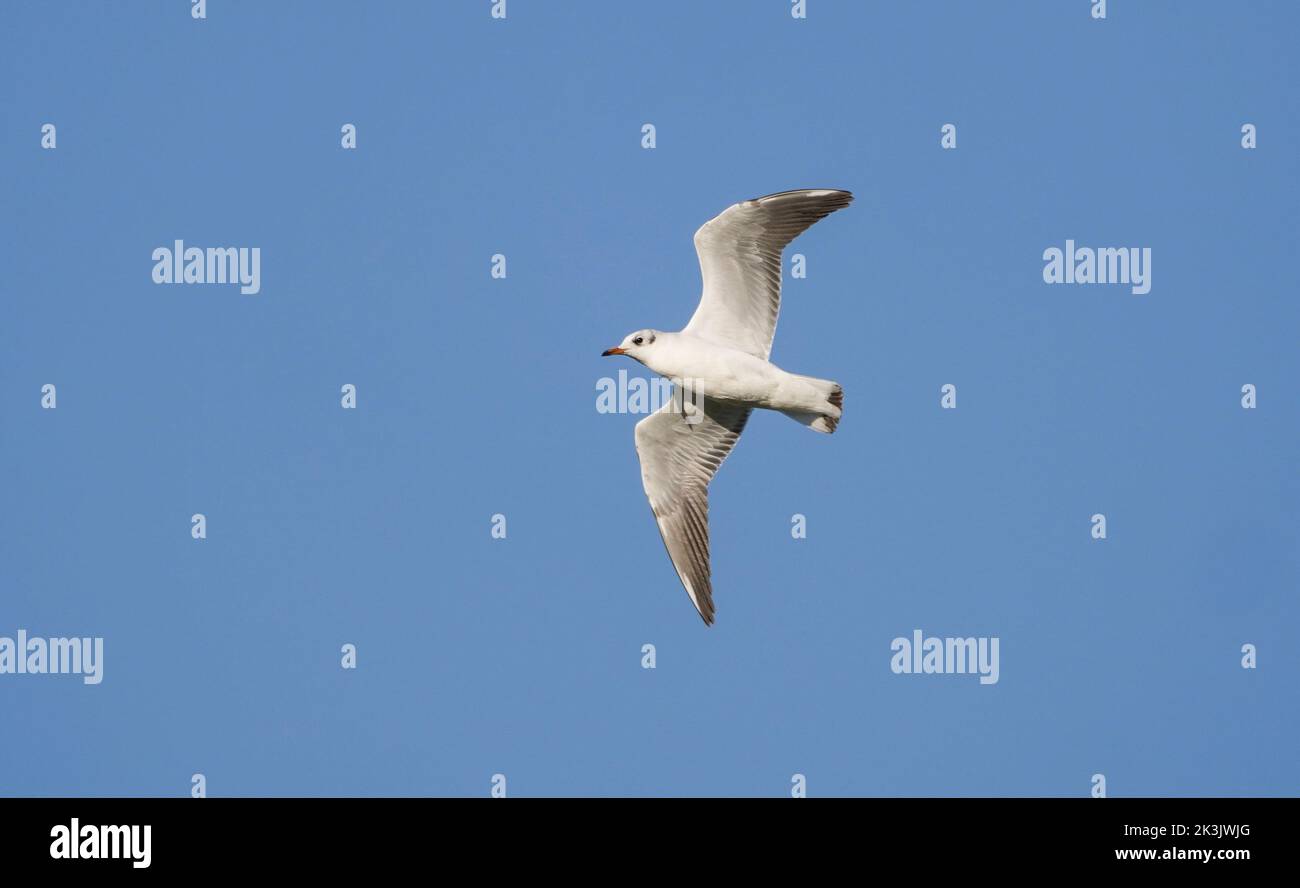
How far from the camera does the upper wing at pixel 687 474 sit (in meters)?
14.6

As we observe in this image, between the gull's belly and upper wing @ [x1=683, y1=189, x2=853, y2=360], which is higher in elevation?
upper wing @ [x1=683, y1=189, x2=853, y2=360]

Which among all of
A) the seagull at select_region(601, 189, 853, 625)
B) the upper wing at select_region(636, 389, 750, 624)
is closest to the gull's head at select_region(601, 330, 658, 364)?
the seagull at select_region(601, 189, 853, 625)

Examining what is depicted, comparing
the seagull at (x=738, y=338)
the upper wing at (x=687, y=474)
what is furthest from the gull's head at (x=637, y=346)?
the upper wing at (x=687, y=474)

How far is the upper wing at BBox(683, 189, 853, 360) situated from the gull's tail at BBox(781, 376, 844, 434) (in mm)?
538

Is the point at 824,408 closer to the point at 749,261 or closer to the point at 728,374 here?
the point at 728,374

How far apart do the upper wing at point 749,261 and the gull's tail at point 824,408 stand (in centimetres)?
54

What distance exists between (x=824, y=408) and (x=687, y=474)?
1608mm

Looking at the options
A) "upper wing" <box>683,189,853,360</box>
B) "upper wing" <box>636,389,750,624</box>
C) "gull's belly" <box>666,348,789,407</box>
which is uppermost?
"upper wing" <box>683,189,853,360</box>

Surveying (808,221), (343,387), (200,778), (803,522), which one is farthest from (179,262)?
(808,221)

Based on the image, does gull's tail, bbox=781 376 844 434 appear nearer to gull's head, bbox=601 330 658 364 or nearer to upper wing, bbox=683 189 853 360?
upper wing, bbox=683 189 853 360

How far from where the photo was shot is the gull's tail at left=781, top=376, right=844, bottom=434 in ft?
44.7

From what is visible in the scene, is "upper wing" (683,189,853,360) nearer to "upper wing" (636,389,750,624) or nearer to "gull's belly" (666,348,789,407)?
"gull's belly" (666,348,789,407)

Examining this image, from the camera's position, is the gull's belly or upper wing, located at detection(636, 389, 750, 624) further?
upper wing, located at detection(636, 389, 750, 624)
